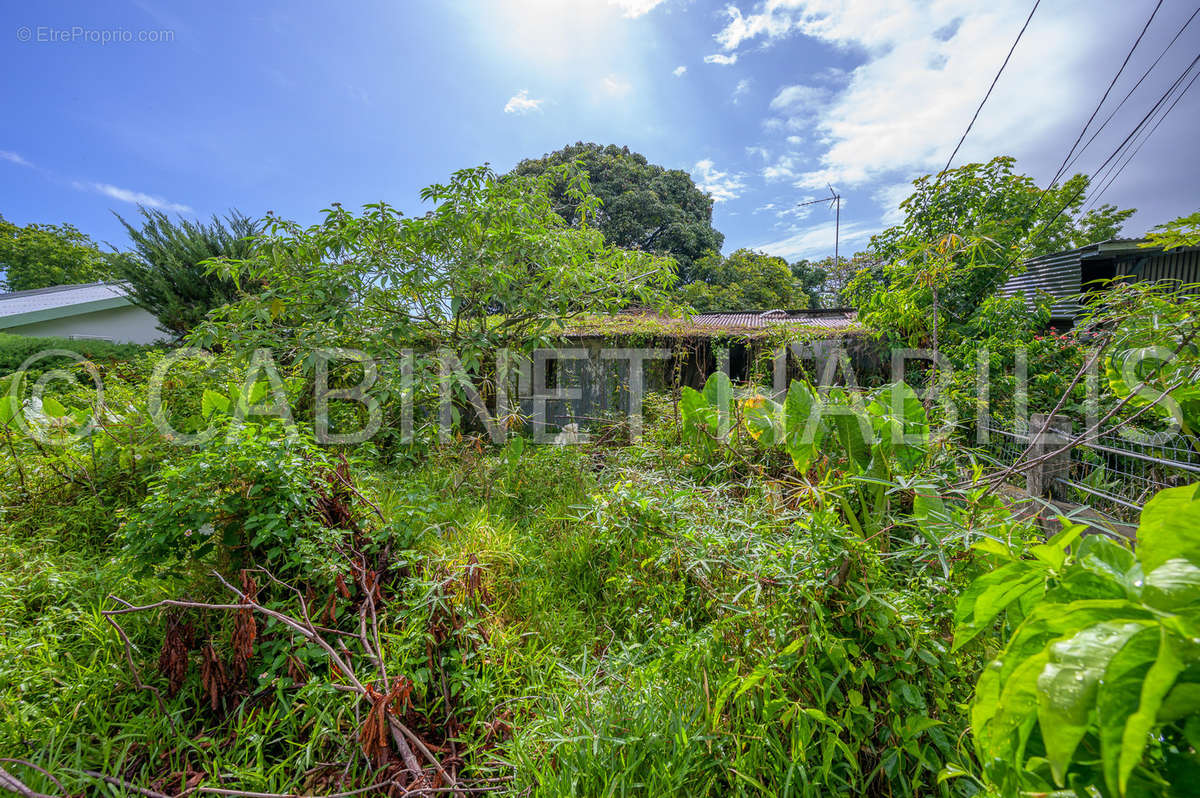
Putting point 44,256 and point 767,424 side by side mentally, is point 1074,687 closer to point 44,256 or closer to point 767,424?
point 767,424

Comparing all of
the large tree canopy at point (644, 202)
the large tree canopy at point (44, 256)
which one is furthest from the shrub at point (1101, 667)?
the large tree canopy at point (44, 256)

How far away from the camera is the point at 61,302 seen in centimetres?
1004

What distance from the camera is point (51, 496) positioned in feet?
8.67

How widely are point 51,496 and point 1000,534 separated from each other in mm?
4581

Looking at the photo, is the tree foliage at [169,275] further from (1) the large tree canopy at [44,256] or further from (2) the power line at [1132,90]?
(2) the power line at [1132,90]

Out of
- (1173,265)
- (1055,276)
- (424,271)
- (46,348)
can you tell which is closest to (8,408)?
(424,271)

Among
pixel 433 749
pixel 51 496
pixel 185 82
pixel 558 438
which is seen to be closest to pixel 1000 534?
pixel 433 749

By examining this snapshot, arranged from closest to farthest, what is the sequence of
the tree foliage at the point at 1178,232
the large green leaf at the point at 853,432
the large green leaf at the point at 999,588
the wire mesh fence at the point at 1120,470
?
the large green leaf at the point at 999,588 → the tree foliage at the point at 1178,232 → the large green leaf at the point at 853,432 → the wire mesh fence at the point at 1120,470

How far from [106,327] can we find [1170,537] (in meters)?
14.7

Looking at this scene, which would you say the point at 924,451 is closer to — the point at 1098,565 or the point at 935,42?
the point at 1098,565

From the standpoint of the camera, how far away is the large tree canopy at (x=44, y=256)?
16625mm

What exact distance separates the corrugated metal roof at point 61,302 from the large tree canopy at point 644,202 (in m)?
12.1

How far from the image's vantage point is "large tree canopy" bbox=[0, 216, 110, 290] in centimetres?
1662

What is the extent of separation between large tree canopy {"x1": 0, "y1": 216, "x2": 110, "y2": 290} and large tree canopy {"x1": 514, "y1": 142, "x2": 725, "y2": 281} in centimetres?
1756
